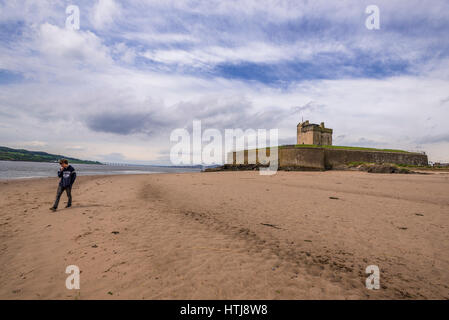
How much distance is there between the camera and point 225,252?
15.2ft

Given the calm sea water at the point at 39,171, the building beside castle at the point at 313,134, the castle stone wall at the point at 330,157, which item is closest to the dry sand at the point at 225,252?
the calm sea water at the point at 39,171

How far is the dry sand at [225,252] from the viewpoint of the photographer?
3.34 m

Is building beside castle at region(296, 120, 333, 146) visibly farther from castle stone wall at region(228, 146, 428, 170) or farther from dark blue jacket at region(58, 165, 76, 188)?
dark blue jacket at region(58, 165, 76, 188)

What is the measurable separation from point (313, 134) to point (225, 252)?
147ft

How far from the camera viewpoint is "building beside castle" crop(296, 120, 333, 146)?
4509 cm

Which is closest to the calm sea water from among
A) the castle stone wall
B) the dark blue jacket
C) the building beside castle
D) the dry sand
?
the dark blue jacket

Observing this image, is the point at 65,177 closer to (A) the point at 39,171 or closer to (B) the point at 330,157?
(B) the point at 330,157

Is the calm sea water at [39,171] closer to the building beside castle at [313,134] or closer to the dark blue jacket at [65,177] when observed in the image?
the dark blue jacket at [65,177]

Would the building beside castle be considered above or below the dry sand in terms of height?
above

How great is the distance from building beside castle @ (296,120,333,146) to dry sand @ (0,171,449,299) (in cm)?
3832

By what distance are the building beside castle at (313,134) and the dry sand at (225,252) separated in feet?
126

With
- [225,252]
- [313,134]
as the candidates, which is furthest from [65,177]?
[313,134]

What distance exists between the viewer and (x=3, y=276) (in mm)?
3754

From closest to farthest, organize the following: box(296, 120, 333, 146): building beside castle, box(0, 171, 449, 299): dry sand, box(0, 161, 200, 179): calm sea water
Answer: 1. box(0, 171, 449, 299): dry sand
2. box(0, 161, 200, 179): calm sea water
3. box(296, 120, 333, 146): building beside castle
